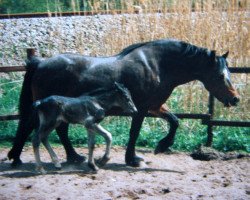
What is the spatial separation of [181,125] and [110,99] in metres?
3.12

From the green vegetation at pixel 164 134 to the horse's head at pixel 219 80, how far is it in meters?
1.35

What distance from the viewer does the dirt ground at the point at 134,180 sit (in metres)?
6.08

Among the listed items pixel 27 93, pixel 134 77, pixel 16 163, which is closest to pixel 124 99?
pixel 134 77

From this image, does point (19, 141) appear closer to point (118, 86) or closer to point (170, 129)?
point (118, 86)

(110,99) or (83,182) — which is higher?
(110,99)

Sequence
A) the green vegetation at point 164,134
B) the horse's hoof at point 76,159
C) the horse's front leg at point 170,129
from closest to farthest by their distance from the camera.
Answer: the horse's hoof at point 76,159
the horse's front leg at point 170,129
the green vegetation at point 164,134

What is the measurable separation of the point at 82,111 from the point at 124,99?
1.89 ft

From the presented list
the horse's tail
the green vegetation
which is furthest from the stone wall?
the horse's tail

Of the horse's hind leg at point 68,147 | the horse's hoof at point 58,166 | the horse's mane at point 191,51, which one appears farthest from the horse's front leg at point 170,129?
the horse's hoof at point 58,166

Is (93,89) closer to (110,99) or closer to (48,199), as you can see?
(110,99)

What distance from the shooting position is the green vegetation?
29.8ft

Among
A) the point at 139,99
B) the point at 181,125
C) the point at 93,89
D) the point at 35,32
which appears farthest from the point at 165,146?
the point at 35,32

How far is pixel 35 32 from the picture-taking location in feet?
56.8

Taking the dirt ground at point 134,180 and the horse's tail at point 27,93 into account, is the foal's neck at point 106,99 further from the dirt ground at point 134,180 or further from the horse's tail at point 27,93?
the horse's tail at point 27,93
